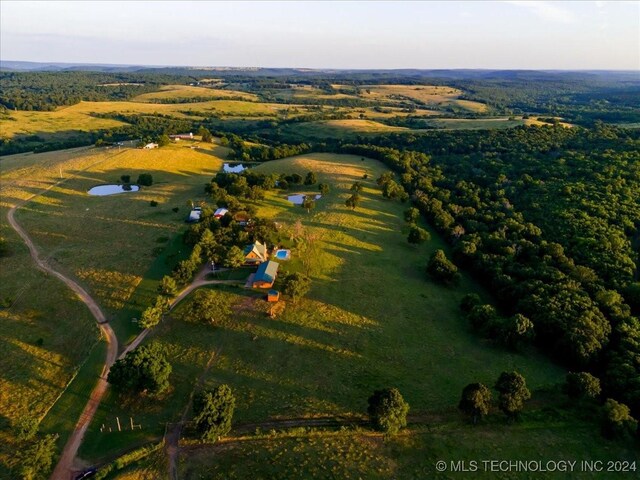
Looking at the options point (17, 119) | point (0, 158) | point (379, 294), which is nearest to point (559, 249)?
point (379, 294)

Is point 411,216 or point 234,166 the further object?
point 234,166

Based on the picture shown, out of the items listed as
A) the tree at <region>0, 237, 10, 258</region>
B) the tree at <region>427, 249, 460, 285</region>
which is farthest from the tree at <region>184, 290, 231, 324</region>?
the tree at <region>0, 237, 10, 258</region>

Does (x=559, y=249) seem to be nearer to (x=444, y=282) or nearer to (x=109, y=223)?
(x=444, y=282)

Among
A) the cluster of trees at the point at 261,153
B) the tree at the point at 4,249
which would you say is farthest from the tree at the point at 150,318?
the cluster of trees at the point at 261,153

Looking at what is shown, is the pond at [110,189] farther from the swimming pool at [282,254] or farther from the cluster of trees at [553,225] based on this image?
the cluster of trees at [553,225]

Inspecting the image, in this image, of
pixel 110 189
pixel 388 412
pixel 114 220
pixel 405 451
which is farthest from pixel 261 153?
pixel 405 451

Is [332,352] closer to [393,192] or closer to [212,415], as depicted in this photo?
[212,415]
